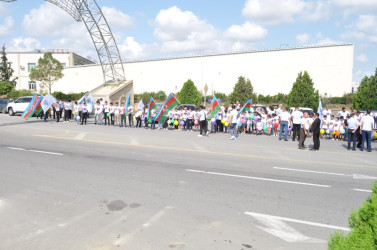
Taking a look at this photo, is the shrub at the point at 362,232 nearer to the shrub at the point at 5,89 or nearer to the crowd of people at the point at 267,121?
the crowd of people at the point at 267,121

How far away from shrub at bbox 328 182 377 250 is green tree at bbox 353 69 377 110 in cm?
2656

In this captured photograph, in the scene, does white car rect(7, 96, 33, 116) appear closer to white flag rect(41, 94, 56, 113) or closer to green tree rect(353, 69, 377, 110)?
white flag rect(41, 94, 56, 113)

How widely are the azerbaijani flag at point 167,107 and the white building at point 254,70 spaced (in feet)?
91.0

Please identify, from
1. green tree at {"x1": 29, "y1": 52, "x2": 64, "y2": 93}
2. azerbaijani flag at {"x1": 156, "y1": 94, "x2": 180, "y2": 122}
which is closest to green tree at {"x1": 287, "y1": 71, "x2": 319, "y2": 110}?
azerbaijani flag at {"x1": 156, "y1": 94, "x2": 180, "y2": 122}

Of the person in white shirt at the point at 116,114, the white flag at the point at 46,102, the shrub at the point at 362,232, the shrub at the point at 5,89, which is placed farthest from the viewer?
the shrub at the point at 5,89

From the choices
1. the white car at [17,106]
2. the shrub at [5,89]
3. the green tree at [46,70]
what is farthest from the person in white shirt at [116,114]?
the shrub at [5,89]

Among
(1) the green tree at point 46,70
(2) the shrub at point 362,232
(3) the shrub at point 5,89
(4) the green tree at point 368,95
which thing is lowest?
(2) the shrub at point 362,232

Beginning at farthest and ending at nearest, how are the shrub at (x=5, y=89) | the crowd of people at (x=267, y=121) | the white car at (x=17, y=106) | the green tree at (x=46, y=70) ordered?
the shrub at (x=5, y=89) → the green tree at (x=46, y=70) → the white car at (x=17, y=106) → the crowd of people at (x=267, y=121)

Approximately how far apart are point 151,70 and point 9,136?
133 ft

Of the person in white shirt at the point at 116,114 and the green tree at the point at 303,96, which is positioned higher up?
the green tree at the point at 303,96

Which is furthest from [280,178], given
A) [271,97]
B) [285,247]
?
[271,97]

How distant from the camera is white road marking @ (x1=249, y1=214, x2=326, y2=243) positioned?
15.0 ft

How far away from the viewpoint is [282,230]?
15.9ft

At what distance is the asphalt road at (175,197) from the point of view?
14.9 feet
